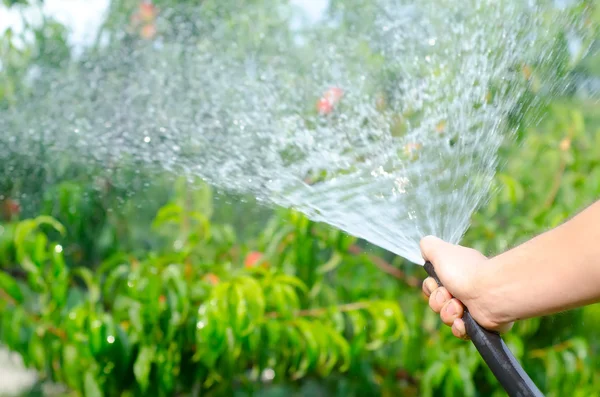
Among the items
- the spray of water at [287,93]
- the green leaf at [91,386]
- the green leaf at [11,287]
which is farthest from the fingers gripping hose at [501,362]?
the green leaf at [11,287]

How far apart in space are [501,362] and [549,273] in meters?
0.12

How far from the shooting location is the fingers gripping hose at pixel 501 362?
30.0 inches

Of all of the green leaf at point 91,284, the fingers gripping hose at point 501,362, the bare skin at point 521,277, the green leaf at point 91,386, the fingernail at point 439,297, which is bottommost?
the fingers gripping hose at point 501,362

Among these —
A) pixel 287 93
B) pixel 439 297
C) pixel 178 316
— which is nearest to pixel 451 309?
pixel 439 297

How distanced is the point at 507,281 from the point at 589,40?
1.19 metres

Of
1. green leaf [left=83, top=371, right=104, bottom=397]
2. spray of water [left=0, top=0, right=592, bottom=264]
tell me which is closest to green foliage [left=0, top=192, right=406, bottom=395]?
green leaf [left=83, top=371, right=104, bottom=397]

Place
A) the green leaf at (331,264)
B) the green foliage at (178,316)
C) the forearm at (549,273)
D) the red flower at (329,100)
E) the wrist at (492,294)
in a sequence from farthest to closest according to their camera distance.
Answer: the red flower at (329,100)
the green leaf at (331,264)
the green foliage at (178,316)
the wrist at (492,294)
the forearm at (549,273)

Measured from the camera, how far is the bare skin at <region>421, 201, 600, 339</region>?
27.1 inches

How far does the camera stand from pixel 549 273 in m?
0.73

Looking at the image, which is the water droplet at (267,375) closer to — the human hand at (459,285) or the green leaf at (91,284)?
the green leaf at (91,284)

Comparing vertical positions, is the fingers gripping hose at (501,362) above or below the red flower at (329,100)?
below

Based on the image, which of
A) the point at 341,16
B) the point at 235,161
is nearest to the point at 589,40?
the point at 341,16

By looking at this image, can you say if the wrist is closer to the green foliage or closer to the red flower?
the green foliage

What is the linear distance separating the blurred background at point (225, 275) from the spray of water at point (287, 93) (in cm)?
4
